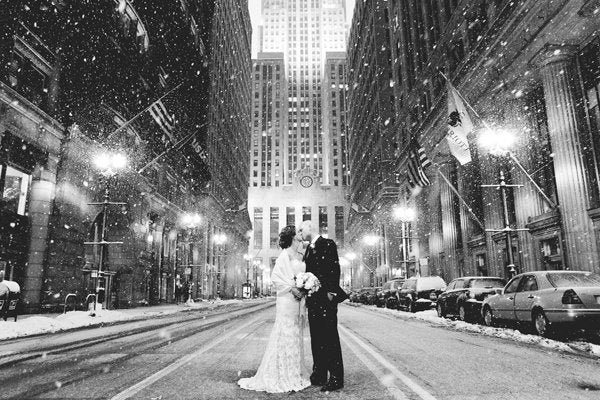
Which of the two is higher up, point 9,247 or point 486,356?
point 9,247

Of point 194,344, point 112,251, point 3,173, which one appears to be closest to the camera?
point 194,344

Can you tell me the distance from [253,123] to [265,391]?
16652cm

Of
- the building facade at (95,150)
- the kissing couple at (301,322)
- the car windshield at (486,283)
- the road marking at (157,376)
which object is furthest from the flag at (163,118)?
the kissing couple at (301,322)

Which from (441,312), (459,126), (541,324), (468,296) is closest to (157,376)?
(541,324)

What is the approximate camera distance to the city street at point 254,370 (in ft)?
16.0

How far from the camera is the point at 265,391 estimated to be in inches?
198

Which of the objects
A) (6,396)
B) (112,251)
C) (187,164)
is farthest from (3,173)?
(187,164)

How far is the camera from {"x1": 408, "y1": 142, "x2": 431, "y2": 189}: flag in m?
30.1

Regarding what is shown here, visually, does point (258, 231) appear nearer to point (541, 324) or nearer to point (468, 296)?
point (468, 296)

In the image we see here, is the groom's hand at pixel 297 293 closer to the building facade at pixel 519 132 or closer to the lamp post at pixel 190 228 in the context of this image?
the building facade at pixel 519 132

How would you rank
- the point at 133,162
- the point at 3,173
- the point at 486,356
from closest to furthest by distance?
the point at 486,356 → the point at 3,173 → the point at 133,162

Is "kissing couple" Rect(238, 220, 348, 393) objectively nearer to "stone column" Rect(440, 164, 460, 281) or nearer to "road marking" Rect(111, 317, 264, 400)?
"road marking" Rect(111, 317, 264, 400)

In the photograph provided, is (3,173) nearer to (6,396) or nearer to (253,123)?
(6,396)

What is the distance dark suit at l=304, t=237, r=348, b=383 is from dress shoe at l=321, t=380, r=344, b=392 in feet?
0.51
